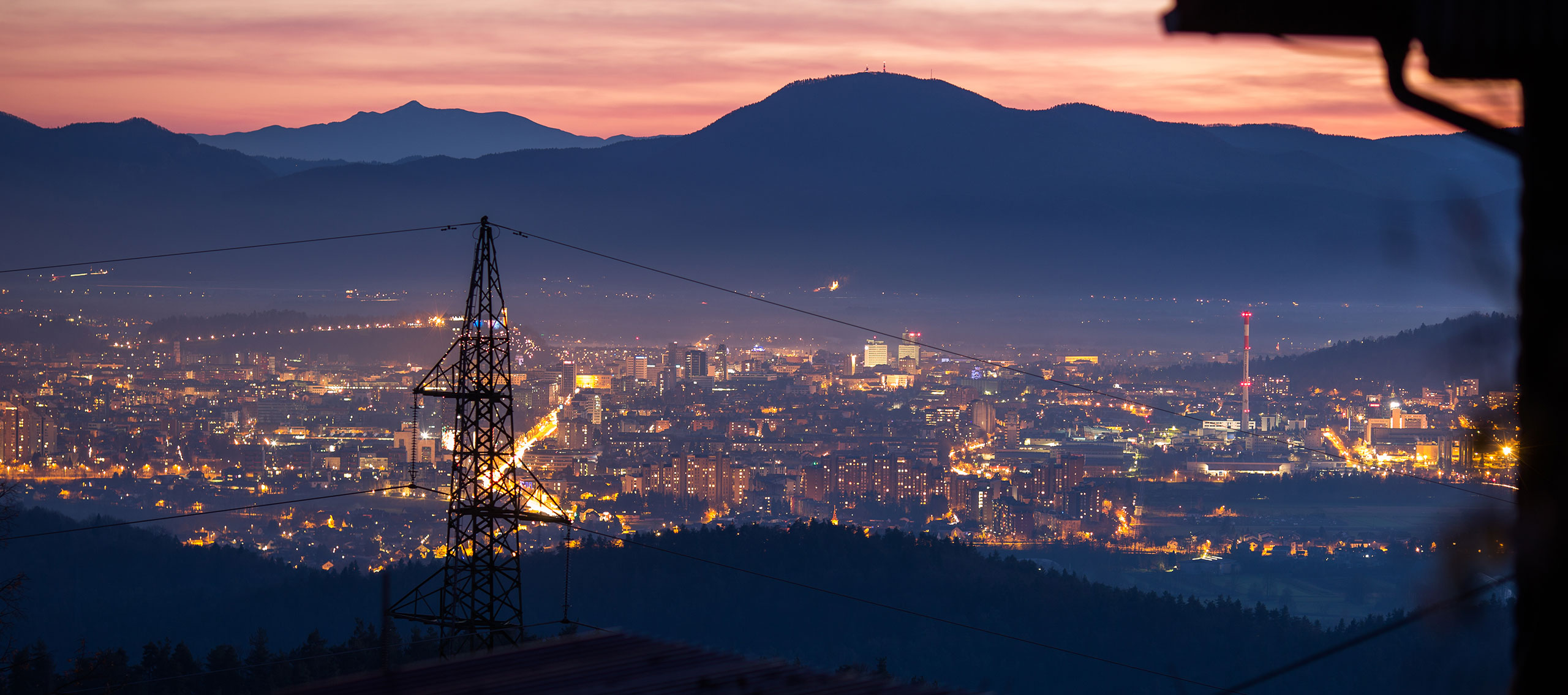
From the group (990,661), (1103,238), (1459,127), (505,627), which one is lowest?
(990,661)

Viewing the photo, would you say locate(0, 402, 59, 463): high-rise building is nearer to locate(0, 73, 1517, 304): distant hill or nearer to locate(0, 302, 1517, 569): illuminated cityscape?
locate(0, 302, 1517, 569): illuminated cityscape

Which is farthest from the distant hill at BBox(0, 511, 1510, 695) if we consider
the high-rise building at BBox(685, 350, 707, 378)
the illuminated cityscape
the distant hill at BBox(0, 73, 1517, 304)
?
the distant hill at BBox(0, 73, 1517, 304)

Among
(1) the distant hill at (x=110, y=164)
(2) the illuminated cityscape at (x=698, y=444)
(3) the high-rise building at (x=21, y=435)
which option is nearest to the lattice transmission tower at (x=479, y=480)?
(2) the illuminated cityscape at (x=698, y=444)

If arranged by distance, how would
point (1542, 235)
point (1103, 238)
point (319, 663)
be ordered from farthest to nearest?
point (1103, 238) < point (319, 663) < point (1542, 235)

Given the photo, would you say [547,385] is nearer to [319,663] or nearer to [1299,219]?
[319,663]

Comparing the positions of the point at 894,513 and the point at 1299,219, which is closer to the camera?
the point at 894,513

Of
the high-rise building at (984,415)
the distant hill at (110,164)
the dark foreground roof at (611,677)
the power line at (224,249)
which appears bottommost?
the high-rise building at (984,415)

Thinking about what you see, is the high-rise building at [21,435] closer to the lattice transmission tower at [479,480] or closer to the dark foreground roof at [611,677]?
the lattice transmission tower at [479,480]

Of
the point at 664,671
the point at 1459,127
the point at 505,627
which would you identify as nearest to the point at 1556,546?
the point at 1459,127
